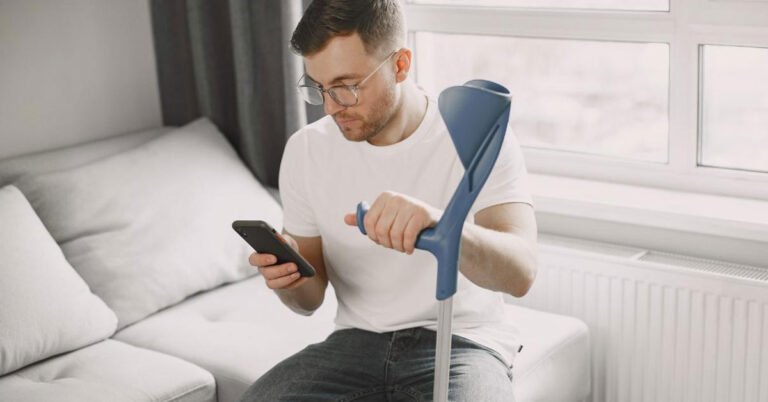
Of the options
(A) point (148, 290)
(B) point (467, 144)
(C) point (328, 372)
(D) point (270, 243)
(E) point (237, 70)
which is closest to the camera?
(B) point (467, 144)

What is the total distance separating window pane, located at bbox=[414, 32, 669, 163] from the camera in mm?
2652

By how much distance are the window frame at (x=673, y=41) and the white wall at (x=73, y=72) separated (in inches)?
42.6

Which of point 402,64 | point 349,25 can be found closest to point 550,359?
point 402,64

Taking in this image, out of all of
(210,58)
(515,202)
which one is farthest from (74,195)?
(515,202)

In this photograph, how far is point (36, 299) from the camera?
230 cm

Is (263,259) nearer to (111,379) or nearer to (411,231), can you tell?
(411,231)

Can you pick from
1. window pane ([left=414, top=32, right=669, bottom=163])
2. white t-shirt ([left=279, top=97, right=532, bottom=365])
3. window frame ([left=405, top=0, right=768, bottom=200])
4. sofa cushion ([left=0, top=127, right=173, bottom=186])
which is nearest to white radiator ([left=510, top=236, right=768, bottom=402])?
window frame ([left=405, top=0, right=768, bottom=200])

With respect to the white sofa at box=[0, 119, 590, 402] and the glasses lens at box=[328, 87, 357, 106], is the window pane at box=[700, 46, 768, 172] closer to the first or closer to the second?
the white sofa at box=[0, 119, 590, 402]

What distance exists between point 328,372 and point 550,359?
69cm

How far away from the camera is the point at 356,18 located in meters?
1.78

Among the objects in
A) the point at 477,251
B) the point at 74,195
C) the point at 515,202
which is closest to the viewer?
the point at 477,251

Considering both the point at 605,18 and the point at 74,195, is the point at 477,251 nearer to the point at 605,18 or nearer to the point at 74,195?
the point at 605,18

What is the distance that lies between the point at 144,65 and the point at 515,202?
1.81 metres

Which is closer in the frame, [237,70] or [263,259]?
[263,259]
